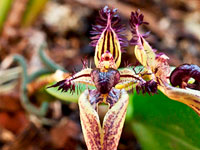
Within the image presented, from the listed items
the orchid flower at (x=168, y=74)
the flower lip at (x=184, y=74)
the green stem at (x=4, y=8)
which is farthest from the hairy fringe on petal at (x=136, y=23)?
the green stem at (x=4, y=8)

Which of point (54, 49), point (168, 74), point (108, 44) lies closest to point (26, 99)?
point (108, 44)

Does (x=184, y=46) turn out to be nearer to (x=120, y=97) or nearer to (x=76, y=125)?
(x=76, y=125)

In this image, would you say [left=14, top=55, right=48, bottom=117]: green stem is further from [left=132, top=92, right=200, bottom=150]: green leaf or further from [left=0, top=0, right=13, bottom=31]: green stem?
[left=0, top=0, right=13, bottom=31]: green stem

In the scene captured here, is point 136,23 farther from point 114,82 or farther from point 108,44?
point 114,82

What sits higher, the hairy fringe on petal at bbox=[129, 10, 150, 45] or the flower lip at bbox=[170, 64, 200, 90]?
the hairy fringe on petal at bbox=[129, 10, 150, 45]

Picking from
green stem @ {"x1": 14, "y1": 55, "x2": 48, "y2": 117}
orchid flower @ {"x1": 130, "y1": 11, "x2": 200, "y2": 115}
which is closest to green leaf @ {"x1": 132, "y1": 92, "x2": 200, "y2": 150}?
orchid flower @ {"x1": 130, "y1": 11, "x2": 200, "y2": 115}

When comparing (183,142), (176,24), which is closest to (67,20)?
(176,24)
